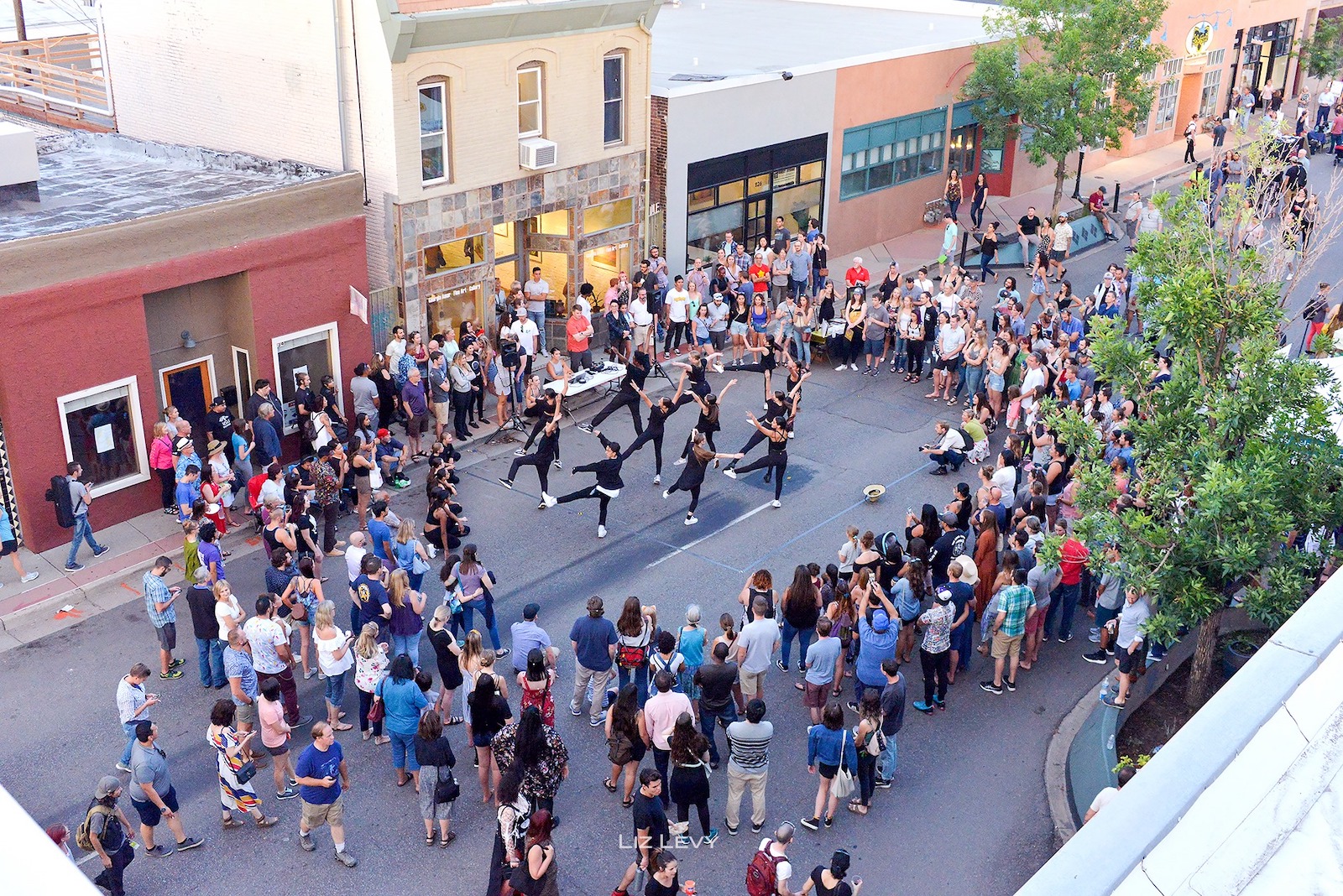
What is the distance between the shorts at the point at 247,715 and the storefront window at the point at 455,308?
33.1ft

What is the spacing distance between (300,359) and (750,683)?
10027 millimetres

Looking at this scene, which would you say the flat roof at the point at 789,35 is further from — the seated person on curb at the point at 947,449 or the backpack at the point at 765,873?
the backpack at the point at 765,873

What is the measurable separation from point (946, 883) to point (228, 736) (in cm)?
637

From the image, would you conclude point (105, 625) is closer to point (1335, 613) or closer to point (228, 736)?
point (228, 736)

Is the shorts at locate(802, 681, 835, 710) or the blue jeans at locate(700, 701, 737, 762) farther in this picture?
the shorts at locate(802, 681, 835, 710)

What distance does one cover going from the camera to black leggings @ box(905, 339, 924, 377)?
22383 mm

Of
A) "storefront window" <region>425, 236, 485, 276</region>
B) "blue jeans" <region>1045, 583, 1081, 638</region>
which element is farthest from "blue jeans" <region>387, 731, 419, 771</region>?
"storefront window" <region>425, 236, 485, 276</region>

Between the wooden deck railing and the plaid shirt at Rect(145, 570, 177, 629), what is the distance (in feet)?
48.5

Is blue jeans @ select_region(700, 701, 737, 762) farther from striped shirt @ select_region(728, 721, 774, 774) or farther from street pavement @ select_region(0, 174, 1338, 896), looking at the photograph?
striped shirt @ select_region(728, 721, 774, 774)

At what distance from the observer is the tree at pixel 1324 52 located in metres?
48.1

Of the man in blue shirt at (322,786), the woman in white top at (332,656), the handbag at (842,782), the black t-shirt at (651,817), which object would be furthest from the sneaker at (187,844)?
the handbag at (842,782)

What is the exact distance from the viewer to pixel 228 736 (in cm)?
1072

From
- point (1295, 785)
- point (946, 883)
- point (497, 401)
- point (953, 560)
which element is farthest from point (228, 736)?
point (497, 401)

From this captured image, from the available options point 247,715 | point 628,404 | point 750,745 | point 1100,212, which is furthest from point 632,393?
point 1100,212
